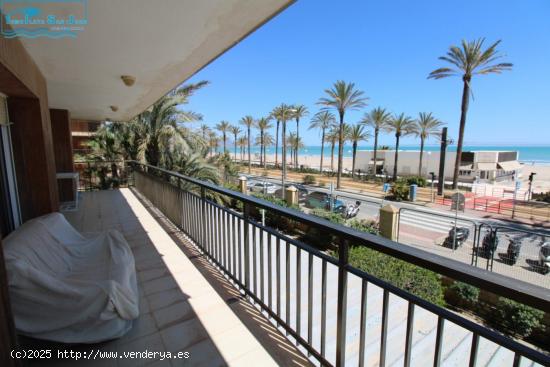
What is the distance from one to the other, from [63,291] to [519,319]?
7.13 meters

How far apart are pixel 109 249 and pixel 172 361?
1168 millimetres

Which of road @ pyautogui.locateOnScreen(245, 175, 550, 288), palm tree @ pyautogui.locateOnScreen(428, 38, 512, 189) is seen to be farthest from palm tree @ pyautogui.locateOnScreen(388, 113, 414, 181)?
road @ pyautogui.locateOnScreen(245, 175, 550, 288)

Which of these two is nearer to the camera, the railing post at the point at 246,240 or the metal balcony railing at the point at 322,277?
the metal balcony railing at the point at 322,277

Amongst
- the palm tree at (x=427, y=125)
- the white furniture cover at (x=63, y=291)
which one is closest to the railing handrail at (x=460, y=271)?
the white furniture cover at (x=63, y=291)

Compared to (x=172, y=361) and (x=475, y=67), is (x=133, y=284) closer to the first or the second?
(x=172, y=361)

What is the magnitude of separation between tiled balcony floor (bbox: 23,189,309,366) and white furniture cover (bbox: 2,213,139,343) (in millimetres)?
166

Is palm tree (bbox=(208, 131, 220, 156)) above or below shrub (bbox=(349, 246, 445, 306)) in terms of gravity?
above

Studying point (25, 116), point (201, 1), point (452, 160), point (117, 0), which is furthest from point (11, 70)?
point (452, 160)

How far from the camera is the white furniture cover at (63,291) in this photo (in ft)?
4.81

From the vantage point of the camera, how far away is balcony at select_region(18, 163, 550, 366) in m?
0.98

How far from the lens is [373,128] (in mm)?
26000

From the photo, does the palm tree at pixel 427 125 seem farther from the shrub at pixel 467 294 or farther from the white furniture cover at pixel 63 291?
the white furniture cover at pixel 63 291

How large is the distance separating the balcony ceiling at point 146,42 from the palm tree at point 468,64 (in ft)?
56.8

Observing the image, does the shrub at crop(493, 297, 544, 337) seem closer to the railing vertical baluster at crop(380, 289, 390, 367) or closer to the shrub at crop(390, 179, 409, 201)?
the railing vertical baluster at crop(380, 289, 390, 367)
